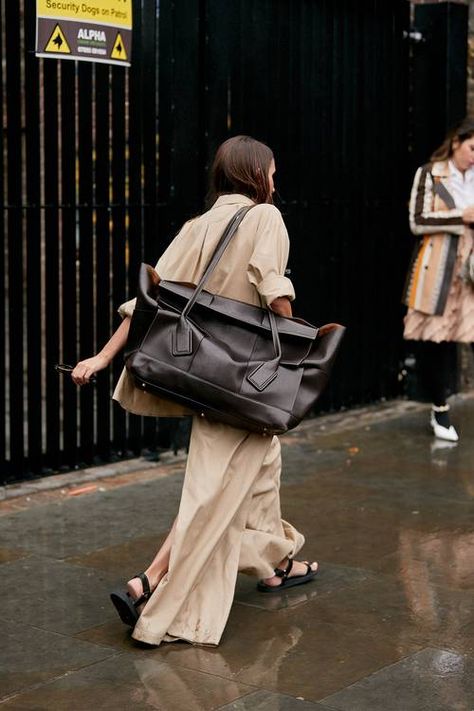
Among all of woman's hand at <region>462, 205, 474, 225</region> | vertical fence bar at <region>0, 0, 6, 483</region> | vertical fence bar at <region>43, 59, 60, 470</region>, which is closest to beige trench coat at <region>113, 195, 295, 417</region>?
vertical fence bar at <region>0, 0, 6, 483</region>

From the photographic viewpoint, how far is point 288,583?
582cm

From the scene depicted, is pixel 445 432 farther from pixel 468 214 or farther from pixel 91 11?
pixel 91 11

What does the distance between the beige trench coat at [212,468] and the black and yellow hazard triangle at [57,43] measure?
262 centimetres

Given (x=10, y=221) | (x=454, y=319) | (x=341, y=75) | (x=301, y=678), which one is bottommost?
(x=301, y=678)

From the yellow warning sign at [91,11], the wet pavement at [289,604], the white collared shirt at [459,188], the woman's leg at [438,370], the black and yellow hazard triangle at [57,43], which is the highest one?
the yellow warning sign at [91,11]

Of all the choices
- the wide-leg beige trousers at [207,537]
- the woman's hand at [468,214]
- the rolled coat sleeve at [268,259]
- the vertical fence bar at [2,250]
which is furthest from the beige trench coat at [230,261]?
the woman's hand at [468,214]

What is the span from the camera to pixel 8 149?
728 cm

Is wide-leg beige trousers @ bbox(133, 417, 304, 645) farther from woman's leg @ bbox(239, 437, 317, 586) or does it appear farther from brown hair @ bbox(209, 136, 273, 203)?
brown hair @ bbox(209, 136, 273, 203)

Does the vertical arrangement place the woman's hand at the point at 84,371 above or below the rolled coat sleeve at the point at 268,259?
below

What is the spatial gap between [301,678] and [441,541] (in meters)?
1.97

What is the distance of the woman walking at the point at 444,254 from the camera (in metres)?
8.73

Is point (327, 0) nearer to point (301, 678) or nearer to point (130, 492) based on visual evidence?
point (130, 492)

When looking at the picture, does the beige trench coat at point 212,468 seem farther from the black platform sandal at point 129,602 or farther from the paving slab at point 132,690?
the paving slab at point 132,690

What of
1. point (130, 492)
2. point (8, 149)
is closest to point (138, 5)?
point (8, 149)
